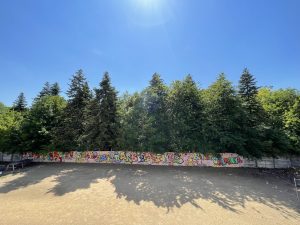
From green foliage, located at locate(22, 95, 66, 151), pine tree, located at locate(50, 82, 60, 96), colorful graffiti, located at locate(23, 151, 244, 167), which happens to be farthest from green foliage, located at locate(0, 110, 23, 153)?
pine tree, located at locate(50, 82, 60, 96)

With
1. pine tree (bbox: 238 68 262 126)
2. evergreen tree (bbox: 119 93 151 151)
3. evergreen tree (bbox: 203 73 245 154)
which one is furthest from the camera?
pine tree (bbox: 238 68 262 126)

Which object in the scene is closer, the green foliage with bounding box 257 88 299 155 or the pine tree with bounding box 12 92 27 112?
the green foliage with bounding box 257 88 299 155

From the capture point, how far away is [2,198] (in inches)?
503

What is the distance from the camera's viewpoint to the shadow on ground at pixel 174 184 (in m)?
12.7

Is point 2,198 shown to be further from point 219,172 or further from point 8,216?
point 219,172

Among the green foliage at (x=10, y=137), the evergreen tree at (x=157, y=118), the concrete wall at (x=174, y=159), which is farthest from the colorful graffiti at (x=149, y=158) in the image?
the green foliage at (x=10, y=137)

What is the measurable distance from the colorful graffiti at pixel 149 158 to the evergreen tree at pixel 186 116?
1.27 m

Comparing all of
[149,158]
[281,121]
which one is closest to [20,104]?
[149,158]

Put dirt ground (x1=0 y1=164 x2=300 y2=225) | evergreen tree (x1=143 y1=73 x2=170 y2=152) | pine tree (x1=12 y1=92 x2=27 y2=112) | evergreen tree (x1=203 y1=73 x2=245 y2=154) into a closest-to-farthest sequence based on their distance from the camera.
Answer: dirt ground (x1=0 y1=164 x2=300 y2=225), evergreen tree (x1=203 y1=73 x2=245 y2=154), evergreen tree (x1=143 y1=73 x2=170 y2=152), pine tree (x1=12 y1=92 x2=27 y2=112)

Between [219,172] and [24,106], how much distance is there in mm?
44287

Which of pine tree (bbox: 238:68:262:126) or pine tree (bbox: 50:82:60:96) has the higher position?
pine tree (bbox: 50:82:60:96)

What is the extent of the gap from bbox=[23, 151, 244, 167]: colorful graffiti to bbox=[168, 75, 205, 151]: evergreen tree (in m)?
1.27

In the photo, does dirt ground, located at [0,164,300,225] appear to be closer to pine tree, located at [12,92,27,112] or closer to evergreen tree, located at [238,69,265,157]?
evergreen tree, located at [238,69,265,157]

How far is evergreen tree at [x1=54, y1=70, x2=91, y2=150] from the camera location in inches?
979
